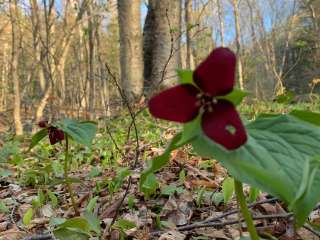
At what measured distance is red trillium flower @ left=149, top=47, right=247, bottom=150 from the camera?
635 mm

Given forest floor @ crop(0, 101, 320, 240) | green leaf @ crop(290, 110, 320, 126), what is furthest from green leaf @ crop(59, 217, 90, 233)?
green leaf @ crop(290, 110, 320, 126)

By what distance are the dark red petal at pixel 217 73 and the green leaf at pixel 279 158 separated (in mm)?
80

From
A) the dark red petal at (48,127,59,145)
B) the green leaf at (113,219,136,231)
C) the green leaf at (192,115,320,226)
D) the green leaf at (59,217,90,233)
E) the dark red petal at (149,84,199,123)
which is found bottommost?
the green leaf at (113,219,136,231)

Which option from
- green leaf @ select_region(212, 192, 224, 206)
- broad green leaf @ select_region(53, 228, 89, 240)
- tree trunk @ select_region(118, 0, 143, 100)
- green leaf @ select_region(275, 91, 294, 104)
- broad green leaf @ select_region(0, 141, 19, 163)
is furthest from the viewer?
tree trunk @ select_region(118, 0, 143, 100)

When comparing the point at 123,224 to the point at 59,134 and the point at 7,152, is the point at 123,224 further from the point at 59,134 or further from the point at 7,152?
the point at 7,152

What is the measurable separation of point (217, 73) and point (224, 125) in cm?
8

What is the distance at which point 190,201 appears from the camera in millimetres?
1776

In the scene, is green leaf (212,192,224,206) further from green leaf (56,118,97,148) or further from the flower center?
the flower center

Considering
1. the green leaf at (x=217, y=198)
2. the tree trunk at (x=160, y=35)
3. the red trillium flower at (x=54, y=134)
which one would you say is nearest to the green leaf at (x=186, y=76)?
the red trillium flower at (x=54, y=134)

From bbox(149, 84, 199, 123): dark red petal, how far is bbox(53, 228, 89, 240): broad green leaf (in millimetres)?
664

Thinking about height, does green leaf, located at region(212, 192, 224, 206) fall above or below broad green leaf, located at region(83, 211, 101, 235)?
below

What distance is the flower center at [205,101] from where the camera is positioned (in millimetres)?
666

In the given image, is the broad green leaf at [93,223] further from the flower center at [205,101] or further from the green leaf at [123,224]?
the flower center at [205,101]

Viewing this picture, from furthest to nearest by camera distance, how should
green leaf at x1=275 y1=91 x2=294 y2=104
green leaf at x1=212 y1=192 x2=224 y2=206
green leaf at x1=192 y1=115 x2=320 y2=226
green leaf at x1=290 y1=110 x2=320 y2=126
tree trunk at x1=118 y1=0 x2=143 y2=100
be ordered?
tree trunk at x1=118 y1=0 x2=143 y2=100, green leaf at x1=275 y1=91 x2=294 y2=104, green leaf at x1=212 y1=192 x2=224 y2=206, green leaf at x1=290 y1=110 x2=320 y2=126, green leaf at x1=192 y1=115 x2=320 y2=226
